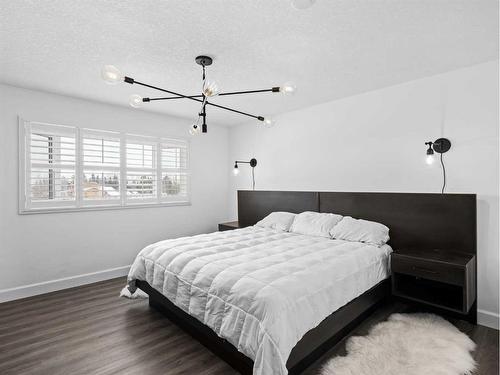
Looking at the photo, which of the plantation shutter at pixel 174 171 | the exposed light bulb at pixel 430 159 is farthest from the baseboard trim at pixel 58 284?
the exposed light bulb at pixel 430 159

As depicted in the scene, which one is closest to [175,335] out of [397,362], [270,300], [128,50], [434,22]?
[270,300]

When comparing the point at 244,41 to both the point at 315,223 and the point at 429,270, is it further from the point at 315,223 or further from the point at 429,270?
the point at 429,270

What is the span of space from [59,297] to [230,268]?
2.54m

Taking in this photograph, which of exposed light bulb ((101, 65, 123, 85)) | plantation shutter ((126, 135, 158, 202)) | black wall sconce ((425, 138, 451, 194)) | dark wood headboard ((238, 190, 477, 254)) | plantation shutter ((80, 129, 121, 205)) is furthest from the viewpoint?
plantation shutter ((126, 135, 158, 202))

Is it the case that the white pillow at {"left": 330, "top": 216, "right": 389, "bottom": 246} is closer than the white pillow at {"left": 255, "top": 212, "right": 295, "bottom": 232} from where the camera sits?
Yes

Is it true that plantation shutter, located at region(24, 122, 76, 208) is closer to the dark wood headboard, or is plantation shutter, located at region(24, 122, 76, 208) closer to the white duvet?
the white duvet

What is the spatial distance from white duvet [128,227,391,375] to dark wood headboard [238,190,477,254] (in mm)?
463

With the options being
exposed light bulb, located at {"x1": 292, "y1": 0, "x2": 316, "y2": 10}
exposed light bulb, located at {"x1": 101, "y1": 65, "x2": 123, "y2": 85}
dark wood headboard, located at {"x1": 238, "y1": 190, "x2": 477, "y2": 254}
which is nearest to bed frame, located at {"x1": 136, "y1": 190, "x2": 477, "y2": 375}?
dark wood headboard, located at {"x1": 238, "y1": 190, "x2": 477, "y2": 254}

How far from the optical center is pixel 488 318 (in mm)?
2678

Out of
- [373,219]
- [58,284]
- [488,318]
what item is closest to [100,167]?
[58,284]

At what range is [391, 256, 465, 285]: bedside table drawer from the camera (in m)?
2.38

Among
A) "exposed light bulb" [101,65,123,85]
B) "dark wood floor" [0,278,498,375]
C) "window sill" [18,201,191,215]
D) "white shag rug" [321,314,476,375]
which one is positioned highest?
"exposed light bulb" [101,65,123,85]

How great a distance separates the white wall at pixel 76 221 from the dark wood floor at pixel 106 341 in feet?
1.69

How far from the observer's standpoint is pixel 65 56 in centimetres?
255
